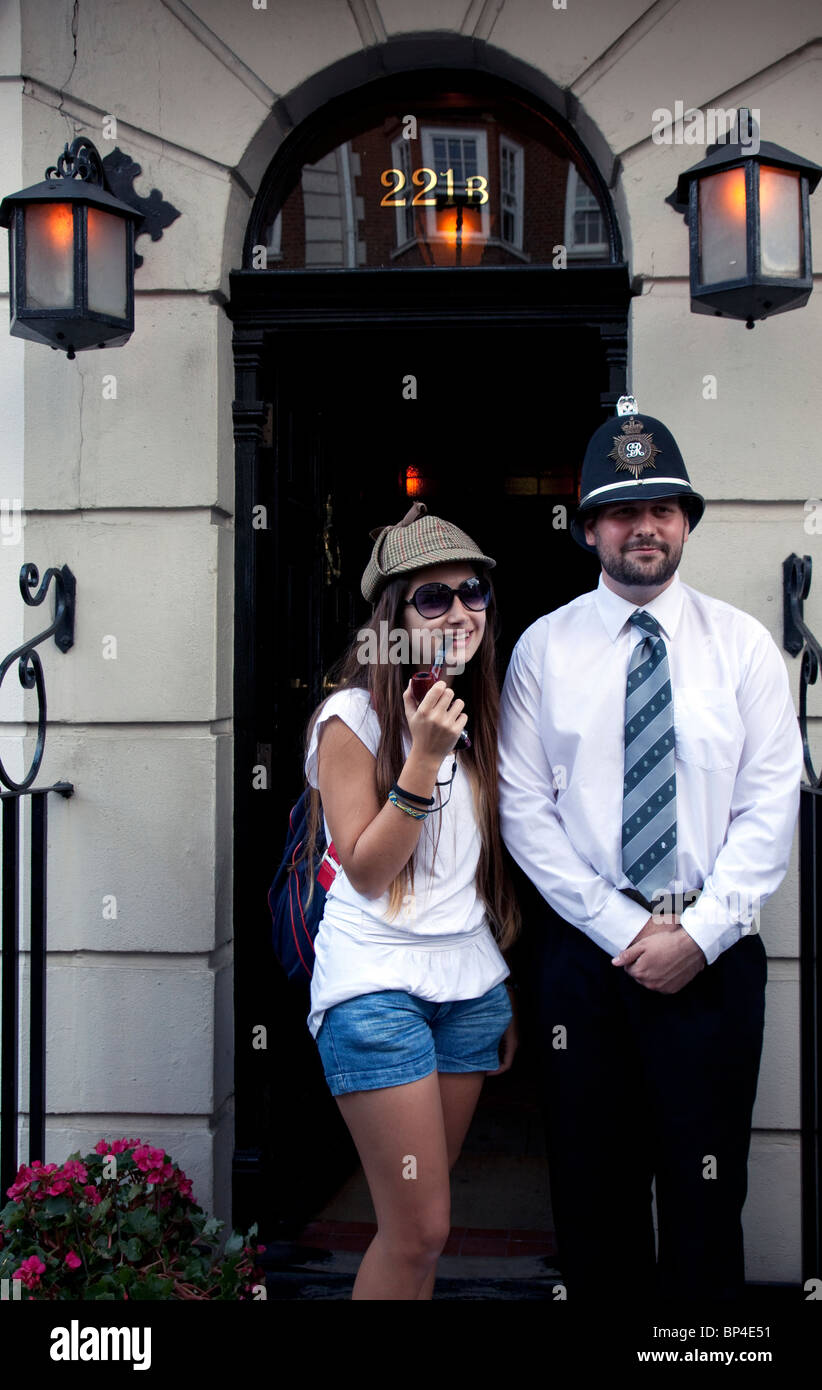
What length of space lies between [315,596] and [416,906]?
2.02 m

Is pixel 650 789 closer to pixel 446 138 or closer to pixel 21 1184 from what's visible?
pixel 21 1184

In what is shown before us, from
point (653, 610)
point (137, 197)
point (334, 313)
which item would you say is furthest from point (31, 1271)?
point (137, 197)

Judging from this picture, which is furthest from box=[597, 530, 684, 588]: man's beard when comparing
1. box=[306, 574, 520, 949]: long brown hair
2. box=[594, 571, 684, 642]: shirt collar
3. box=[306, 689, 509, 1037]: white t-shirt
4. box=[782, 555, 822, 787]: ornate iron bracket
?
box=[782, 555, 822, 787]: ornate iron bracket

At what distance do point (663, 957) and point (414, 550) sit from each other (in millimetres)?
1123

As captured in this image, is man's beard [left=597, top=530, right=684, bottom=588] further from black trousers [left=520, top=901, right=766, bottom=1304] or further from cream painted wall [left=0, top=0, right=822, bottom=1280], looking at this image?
cream painted wall [left=0, top=0, right=822, bottom=1280]

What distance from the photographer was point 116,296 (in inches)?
127

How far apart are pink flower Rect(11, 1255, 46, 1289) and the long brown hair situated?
1.17 meters

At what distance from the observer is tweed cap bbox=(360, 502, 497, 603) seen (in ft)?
7.98

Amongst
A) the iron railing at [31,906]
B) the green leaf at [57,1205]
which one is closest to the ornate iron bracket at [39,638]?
the iron railing at [31,906]

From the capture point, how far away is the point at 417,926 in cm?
246

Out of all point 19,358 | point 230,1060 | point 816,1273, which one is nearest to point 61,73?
point 19,358

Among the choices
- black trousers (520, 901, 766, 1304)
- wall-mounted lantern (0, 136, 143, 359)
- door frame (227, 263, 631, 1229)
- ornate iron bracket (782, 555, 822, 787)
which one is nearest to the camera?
black trousers (520, 901, 766, 1304)

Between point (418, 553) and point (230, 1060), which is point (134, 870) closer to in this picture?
point (230, 1060)

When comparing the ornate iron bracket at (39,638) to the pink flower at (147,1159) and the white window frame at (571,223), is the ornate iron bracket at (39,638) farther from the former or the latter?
the white window frame at (571,223)
